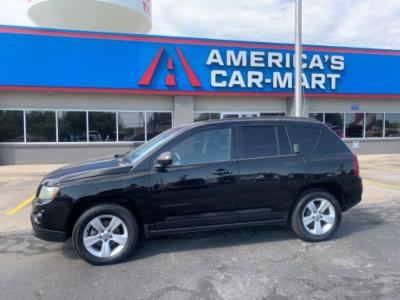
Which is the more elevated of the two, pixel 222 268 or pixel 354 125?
pixel 354 125

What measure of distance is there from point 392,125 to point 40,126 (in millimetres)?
17367

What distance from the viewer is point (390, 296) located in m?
3.30

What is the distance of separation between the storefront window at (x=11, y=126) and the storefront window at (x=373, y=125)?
649 inches

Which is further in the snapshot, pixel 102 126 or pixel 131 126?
pixel 131 126

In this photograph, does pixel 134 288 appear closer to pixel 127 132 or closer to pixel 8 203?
pixel 8 203

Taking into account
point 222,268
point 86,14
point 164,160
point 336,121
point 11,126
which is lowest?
point 222,268

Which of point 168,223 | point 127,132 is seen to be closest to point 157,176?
point 168,223

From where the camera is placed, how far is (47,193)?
13.4 ft

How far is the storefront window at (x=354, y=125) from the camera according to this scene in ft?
56.2

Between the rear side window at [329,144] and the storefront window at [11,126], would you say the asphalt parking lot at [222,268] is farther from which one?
the storefront window at [11,126]

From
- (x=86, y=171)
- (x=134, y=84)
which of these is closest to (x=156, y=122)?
(x=134, y=84)

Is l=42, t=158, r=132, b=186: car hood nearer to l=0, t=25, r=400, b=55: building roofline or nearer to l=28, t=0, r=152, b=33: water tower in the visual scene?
l=0, t=25, r=400, b=55: building roofline

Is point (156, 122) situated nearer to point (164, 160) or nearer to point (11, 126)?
point (11, 126)

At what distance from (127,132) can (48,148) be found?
3.29 meters
